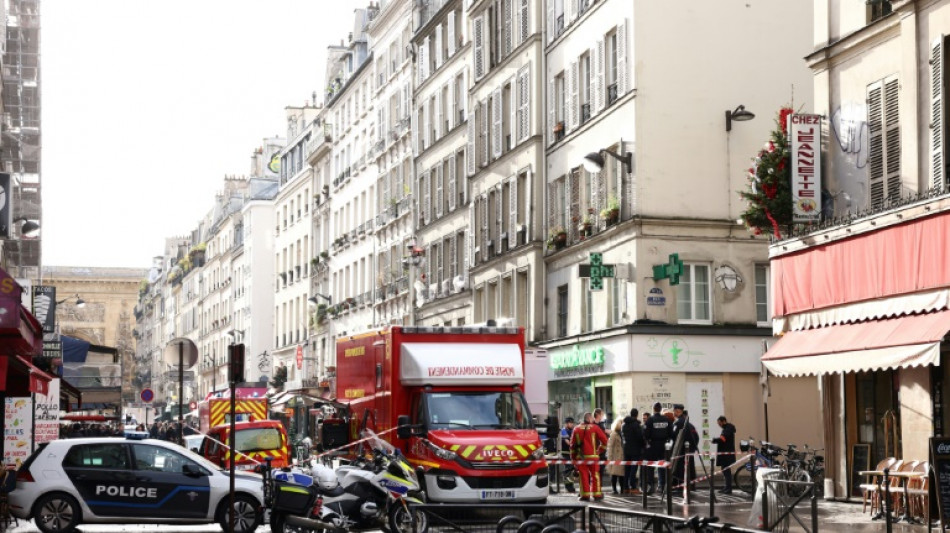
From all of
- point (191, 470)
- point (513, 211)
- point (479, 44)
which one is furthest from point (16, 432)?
point (479, 44)

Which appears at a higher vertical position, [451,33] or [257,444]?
[451,33]

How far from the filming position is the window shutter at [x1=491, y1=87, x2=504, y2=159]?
5159 centimetres

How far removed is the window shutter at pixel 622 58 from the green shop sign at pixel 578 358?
649 centimetres

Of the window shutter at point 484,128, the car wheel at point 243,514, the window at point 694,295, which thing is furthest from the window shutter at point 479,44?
the car wheel at point 243,514

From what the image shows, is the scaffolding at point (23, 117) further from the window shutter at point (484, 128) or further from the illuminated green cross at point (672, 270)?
the illuminated green cross at point (672, 270)

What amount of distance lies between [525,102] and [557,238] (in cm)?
556

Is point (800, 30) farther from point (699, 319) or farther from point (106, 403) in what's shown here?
point (106, 403)

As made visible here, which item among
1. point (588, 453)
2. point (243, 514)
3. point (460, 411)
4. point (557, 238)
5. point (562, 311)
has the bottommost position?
point (243, 514)

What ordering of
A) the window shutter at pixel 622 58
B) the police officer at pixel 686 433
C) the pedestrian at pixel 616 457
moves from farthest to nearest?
the window shutter at pixel 622 58, the pedestrian at pixel 616 457, the police officer at pixel 686 433

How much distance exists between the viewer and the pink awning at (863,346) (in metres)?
22.6

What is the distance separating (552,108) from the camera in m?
46.9

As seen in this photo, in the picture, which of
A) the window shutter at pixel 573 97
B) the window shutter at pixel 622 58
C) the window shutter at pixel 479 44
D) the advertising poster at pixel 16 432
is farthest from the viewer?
the window shutter at pixel 479 44

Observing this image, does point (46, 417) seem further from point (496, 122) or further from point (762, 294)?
point (496, 122)

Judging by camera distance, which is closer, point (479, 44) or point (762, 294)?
point (762, 294)
